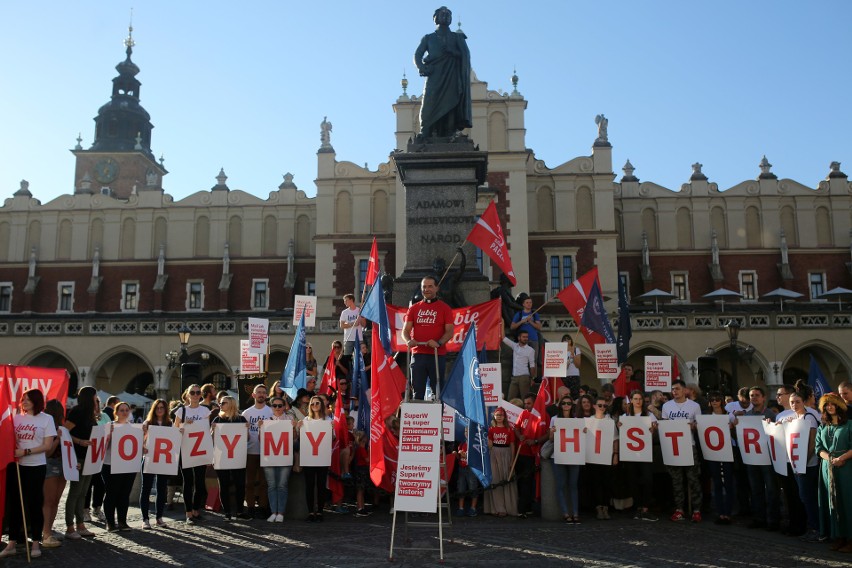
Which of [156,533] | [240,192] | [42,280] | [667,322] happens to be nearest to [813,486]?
[156,533]

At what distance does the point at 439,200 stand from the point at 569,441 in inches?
223

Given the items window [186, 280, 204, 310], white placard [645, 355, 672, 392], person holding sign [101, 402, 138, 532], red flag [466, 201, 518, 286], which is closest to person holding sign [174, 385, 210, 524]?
person holding sign [101, 402, 138, 532]

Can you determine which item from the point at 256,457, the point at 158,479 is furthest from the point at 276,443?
the point at 158,479

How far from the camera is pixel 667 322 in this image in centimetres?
3403

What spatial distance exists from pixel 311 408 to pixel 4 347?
31982 millimetres

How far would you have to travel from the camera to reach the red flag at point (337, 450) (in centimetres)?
1000

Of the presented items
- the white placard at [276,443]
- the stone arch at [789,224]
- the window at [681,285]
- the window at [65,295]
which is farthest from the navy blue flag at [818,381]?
the window at [65,295]

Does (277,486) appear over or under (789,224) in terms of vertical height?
under

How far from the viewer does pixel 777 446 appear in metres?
8.88

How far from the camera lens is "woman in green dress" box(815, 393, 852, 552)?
779cm

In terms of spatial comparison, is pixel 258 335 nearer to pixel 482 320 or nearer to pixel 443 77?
pixel 482 320

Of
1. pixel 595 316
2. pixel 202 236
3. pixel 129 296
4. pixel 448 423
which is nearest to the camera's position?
pixel 448 423

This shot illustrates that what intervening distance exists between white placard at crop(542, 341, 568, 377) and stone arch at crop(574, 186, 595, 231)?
29.8 metres

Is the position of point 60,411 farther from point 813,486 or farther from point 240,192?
point 240,192
